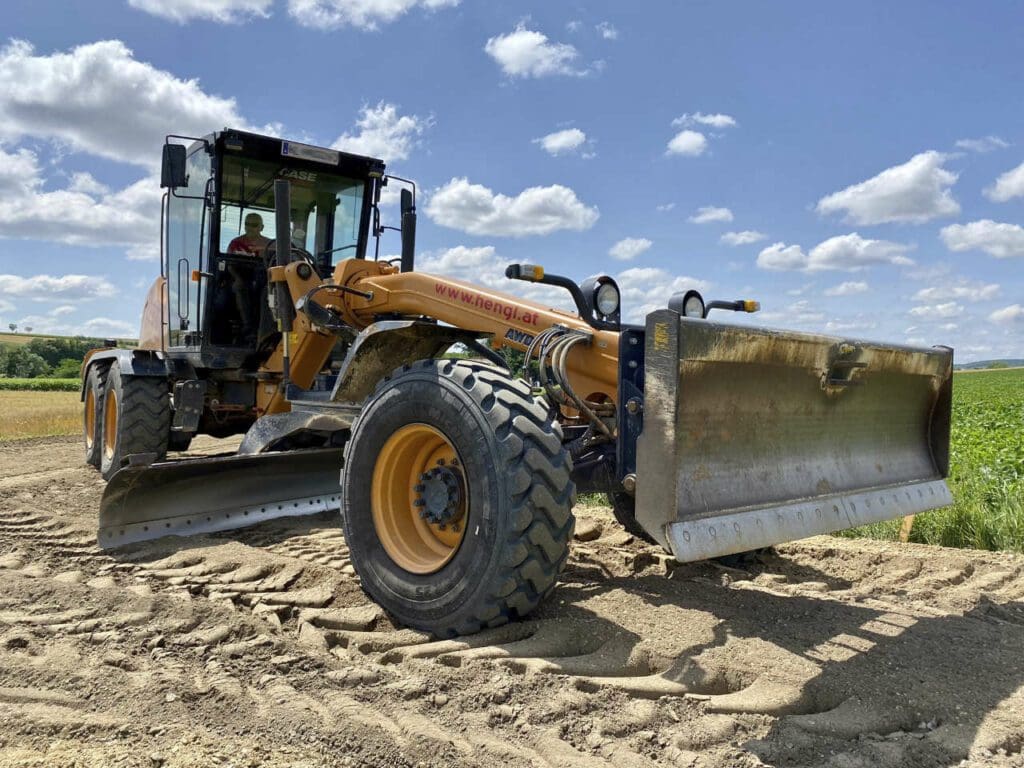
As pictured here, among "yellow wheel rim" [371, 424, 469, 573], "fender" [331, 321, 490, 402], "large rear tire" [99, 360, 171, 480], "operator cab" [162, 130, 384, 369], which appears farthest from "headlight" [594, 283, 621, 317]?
→ "large rear tire" [99, 360, 171, 480]

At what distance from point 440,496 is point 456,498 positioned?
10 centimetres

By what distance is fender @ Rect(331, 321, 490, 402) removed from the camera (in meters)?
4.62

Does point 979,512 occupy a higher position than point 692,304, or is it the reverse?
point 692,304

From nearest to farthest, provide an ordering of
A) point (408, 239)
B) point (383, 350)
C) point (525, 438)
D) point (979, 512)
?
point (525, 438) → point (383, 350) → point (979, 512) → point (408, 239)

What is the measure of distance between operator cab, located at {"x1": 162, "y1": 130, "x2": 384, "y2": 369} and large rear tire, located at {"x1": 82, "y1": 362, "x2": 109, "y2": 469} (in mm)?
1115

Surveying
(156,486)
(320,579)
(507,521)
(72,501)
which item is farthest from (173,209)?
(507,521)

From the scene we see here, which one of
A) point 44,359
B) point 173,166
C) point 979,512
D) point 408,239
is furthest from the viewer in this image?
point 44,359

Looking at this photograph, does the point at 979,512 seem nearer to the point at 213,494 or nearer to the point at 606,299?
the point at 606,299

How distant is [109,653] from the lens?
3080 mm

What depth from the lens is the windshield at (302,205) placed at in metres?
6.81

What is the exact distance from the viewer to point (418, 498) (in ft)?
11.9

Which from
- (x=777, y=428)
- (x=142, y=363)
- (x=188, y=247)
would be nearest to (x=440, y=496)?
(x=777, y=428)

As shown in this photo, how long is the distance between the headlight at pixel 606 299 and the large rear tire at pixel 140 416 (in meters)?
4.47

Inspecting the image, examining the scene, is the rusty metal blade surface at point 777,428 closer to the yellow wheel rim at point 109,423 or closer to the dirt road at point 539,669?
the dirt road at point 539,669
